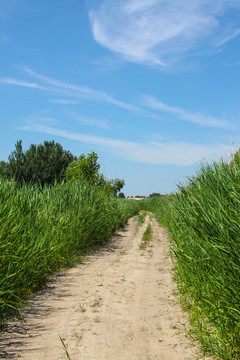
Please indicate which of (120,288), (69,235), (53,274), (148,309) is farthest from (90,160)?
(148,309)

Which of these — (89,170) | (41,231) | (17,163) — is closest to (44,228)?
(41,231)

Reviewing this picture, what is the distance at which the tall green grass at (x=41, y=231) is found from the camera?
190 inches

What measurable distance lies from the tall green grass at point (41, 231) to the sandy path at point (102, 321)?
1.28 ft

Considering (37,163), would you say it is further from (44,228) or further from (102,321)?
(102,321)

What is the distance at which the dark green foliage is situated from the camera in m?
43.9

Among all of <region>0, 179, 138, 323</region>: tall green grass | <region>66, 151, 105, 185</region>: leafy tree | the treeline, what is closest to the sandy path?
<region>0, 179, 138, 323</region>: tall green grass

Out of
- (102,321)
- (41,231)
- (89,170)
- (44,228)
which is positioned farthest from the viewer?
(89,170)

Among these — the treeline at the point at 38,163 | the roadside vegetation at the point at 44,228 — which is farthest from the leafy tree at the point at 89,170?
the treeline at the point at 38,163

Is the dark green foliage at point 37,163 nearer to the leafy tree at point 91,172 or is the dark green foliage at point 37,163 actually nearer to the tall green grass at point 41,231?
Result: the leafy tree at point 91,172

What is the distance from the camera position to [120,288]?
625cm

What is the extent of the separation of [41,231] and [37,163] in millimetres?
39665

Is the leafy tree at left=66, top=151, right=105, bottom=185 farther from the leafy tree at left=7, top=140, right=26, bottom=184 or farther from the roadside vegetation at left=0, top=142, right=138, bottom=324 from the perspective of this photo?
the leafy tree at left=7, top=140, right=26, bottom=184

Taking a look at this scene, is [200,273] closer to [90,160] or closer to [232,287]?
[232,287]

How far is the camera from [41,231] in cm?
650
